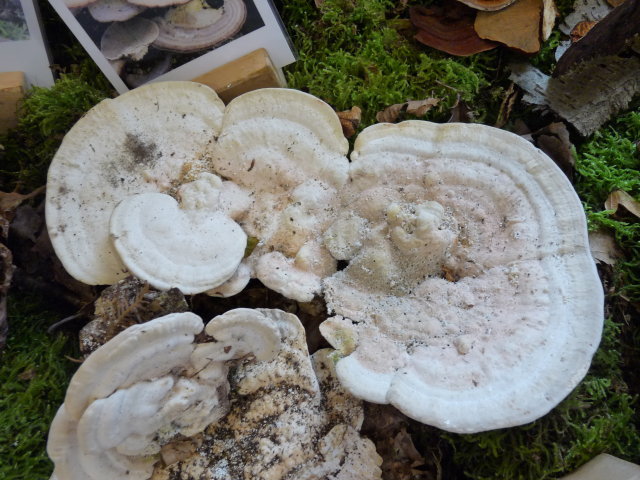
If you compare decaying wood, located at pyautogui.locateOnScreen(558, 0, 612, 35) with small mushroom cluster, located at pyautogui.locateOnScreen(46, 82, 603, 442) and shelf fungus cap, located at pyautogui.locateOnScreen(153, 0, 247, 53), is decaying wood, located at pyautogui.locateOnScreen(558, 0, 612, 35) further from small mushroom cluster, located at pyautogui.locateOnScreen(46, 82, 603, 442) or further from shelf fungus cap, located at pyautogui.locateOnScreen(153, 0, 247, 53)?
shelf fungus cap, located at pyautogui.locateOnScreen(153, 0, 247, 53)

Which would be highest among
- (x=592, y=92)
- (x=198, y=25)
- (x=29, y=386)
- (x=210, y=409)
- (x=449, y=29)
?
(x=198, y=25)

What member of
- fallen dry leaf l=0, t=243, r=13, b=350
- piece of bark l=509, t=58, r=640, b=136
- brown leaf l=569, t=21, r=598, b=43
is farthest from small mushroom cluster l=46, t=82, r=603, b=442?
brown leaf l=569, t=21, r=598, b=43

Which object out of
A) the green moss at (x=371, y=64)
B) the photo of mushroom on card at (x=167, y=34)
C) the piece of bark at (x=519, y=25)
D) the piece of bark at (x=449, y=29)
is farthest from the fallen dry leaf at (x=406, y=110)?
the photo of mushroom on card at (x=167, y=34)

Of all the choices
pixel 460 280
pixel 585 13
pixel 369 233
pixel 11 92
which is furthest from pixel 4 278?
pixel 585 13

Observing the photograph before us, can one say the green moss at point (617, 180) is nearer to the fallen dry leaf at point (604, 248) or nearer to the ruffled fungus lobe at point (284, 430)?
the fallen dry leaf at point (604, 248)

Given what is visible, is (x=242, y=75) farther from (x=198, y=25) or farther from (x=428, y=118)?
(x=428, y=118)
